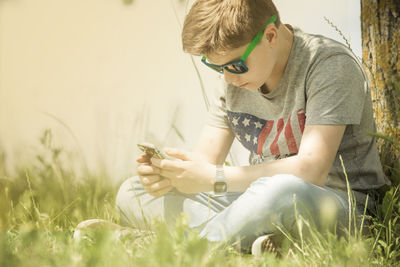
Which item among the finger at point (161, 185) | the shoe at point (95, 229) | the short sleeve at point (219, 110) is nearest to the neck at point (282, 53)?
the short sleeve at point (219, 110)

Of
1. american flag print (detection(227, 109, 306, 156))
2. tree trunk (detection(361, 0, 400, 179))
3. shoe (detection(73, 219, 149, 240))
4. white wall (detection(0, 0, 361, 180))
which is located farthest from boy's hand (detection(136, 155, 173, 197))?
tree trunk (detection(361, 0, 400, 179))

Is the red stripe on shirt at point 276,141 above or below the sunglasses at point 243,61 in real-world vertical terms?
below

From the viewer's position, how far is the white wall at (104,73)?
113 inches

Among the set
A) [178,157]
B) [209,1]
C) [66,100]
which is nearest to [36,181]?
[66,100]

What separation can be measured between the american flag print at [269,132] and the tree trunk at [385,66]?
0.57 metres

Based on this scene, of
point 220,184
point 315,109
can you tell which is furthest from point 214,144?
point 315,109

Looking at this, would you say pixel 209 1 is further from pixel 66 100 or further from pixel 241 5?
pixel 66 100

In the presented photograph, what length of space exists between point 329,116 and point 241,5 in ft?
1.79

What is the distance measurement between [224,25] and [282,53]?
12.5 inches

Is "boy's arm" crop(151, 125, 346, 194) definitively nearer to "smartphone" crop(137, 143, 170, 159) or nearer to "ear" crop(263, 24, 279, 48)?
"smartphone" crop(137, 143, 170, 159)

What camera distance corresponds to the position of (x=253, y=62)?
5.82 ft

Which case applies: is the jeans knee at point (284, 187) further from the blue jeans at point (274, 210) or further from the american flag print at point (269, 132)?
the american flag print at point (269, 132)

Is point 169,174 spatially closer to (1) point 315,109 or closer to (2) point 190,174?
(2) point 190,174

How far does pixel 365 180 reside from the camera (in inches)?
73.0
